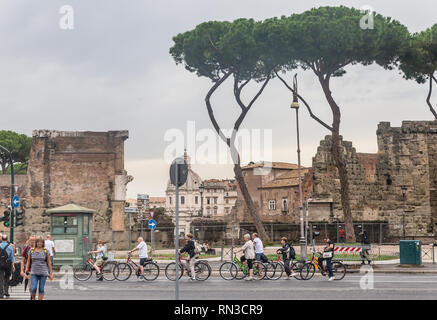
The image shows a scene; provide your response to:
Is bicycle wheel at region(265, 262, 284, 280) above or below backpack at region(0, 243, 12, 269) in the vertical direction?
below

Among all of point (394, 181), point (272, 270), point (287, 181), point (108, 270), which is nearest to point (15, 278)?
point (108, 270)

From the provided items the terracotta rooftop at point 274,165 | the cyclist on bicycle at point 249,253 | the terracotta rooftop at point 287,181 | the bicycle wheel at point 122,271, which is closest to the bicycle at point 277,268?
the cyclist on bicycle at point 249,253

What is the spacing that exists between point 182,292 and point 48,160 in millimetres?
26528

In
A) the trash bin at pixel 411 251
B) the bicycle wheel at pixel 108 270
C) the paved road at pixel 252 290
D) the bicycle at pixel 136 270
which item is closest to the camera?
the paved road at pixel 252 290

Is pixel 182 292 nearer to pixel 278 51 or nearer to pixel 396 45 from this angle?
pixel 278 51

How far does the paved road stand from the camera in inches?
543

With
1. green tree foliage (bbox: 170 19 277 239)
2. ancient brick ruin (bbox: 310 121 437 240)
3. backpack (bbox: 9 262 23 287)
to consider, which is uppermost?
green tree foliage (bbox: 170 19 277 239)

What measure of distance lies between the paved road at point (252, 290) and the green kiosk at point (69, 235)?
2258mm

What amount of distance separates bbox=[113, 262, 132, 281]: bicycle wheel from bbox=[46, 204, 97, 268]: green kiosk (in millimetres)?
2211

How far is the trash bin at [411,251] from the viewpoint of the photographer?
23009 mm

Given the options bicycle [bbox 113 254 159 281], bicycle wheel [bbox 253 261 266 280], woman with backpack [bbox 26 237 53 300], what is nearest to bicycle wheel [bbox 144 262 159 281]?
bicycle [bbox 113 254 159 281]

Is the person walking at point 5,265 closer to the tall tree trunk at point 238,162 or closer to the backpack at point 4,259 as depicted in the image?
the backpack at point 4,259

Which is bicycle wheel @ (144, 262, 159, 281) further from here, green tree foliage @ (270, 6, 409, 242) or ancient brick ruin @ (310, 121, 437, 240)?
ancient brick ruin @ (310, 121, 437, 240)
